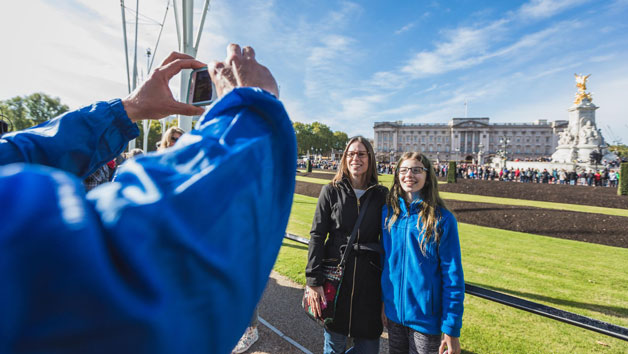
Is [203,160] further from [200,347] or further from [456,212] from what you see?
[456,212]

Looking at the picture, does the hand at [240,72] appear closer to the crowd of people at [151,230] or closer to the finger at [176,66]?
the crowd of people at [151,230]

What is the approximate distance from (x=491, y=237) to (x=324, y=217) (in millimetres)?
8712

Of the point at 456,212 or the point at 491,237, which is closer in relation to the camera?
the point at 491,237

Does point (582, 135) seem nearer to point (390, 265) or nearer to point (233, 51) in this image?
point (390, 265)

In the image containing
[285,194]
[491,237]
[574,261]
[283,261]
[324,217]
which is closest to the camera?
[285,194]

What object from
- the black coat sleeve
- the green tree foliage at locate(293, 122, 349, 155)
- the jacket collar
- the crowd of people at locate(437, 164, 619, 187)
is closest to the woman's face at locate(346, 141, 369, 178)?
the black coat sleeve

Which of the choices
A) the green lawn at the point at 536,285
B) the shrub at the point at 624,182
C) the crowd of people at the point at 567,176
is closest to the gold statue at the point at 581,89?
the crowd of people at the point at 567,176

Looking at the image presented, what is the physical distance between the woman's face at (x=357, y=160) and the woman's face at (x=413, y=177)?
1.32ft

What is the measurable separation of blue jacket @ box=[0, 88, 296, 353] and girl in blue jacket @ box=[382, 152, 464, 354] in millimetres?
2182

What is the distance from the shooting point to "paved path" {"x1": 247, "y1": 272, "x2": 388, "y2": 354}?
373 centimetres

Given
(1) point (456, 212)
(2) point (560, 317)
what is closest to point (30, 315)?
(2) point (560, 317)

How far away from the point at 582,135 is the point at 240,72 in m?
57.9

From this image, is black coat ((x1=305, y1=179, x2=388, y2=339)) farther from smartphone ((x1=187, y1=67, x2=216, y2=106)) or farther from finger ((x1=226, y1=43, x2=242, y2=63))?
finger ((x1=226, y1=43, x2=242, y2=63))

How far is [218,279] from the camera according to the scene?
0.54 metres
